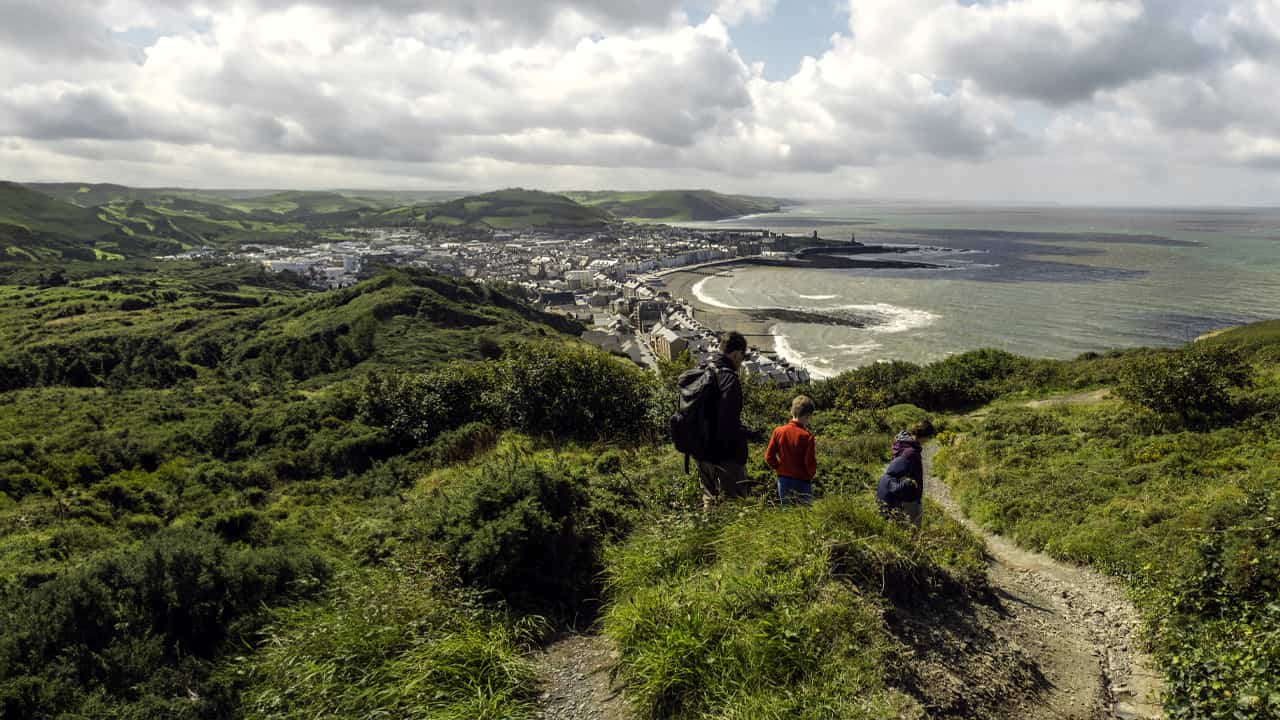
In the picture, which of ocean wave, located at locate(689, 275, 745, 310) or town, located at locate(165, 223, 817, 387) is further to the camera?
ocean wave, located at locate(689, 275, 745, 310)

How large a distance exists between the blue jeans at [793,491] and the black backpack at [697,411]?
78 centimetres

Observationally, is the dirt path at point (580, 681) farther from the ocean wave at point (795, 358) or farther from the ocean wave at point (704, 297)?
the ocean wave at point (704, 297)

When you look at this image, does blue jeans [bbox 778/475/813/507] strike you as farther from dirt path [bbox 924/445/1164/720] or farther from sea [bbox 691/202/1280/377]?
sea [bbox 691/202/1280/377]

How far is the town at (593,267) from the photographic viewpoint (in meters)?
62.0

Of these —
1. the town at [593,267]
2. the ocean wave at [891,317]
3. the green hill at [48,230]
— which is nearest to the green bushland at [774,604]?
the town at [593,267]

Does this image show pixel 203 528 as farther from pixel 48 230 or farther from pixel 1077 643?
pixel 48 230

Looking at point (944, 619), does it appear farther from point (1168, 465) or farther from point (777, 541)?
point (1168, 465)

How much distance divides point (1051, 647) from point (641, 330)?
71.2m

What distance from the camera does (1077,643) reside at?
509 cm

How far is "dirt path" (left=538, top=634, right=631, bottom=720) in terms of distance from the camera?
158 inches

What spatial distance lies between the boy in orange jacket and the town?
35453mm

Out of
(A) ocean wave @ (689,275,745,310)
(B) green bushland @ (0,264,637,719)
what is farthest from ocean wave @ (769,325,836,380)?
(B) green bushland @ (0,264,637,719)

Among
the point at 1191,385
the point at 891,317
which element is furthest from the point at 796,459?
the point at 891,317

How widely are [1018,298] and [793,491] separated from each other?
8271 centimetres
